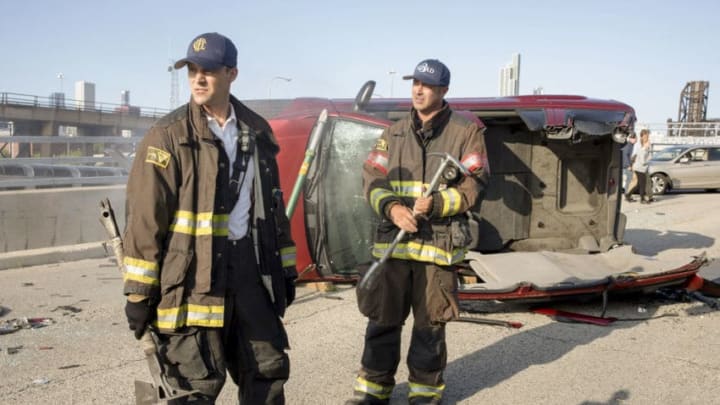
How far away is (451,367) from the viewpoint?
468 cm

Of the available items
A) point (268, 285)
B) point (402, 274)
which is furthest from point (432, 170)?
point (268, 285)

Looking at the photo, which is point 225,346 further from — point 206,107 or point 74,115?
point 74,115

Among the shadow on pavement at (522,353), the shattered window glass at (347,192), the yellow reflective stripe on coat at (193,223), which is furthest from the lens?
the shattered window glass at (347,192)

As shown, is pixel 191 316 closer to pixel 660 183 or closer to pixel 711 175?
pixel 660 183

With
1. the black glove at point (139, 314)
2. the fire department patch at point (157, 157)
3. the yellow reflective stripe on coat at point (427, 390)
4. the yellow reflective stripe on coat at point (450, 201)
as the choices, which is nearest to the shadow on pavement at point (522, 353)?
the yellow reflective stripe on coat at point (427, 390)

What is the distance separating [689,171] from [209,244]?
18.7 m

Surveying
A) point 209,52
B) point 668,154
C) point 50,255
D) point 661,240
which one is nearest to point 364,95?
point 209,52

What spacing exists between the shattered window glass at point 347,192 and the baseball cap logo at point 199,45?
3528mm

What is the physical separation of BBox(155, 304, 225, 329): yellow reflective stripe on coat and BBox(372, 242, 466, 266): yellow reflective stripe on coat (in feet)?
4.50

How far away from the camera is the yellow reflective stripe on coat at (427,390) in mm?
3820

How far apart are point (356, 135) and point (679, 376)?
3.32m

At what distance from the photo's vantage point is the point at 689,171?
18609 mm

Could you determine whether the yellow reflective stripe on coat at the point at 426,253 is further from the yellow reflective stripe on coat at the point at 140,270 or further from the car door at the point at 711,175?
the car door at the point at 711,175

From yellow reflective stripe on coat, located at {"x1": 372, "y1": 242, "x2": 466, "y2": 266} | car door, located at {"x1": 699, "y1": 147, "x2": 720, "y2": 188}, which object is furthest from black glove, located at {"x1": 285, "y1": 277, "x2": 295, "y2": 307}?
car door, located at {"x1": 699, "y1": 147, "x2": 720, "y2": 188}
